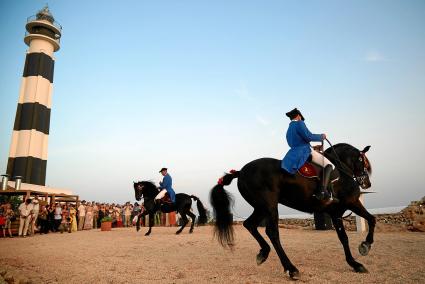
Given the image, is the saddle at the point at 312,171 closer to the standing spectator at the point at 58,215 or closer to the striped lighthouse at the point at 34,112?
the standing spectator at the point at 58,215

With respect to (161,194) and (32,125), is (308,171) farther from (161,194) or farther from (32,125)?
(32,125)

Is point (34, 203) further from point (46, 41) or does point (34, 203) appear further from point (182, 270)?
point (46, 41)

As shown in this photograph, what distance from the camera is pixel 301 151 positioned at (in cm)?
495

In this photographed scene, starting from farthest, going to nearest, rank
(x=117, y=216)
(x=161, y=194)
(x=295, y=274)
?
(x=117, y=216), (x=161, y=194), (x=295, y=274)

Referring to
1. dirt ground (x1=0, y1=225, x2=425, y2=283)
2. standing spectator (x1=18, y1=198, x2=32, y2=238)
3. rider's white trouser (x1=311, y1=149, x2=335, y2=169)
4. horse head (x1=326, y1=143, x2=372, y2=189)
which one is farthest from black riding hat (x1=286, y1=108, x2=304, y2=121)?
standing spectator (x1=18, y1=198, x2=32, y2=238)

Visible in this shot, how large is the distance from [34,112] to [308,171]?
97.9ft

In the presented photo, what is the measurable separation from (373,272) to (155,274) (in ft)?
11.1

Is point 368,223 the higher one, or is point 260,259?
point 368,223

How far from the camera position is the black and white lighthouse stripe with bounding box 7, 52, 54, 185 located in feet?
88.3

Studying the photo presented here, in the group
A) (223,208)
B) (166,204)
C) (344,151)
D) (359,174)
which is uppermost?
(344,151)

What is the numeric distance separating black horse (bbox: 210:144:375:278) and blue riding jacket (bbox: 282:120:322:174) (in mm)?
172

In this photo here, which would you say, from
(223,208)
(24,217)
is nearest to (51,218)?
(24,217)

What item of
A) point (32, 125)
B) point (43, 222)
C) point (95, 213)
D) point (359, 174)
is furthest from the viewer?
point (32, 125)

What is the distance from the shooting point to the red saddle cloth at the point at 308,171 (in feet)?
15.9
